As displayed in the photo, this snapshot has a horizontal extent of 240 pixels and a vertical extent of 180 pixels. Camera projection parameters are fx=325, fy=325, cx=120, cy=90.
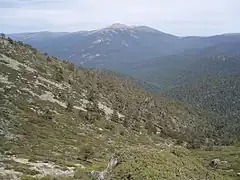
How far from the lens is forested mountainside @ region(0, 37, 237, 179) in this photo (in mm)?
25973

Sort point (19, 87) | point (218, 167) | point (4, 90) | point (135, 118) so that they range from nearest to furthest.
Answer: point (218, 167) → point (4, 90) → point (19, 87) → point (135, 118)

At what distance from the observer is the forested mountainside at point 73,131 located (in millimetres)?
25973

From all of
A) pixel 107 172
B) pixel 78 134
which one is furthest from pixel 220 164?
pixel 107 172

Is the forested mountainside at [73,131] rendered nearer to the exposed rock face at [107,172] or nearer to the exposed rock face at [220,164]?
the exposed rock face at [107,172]

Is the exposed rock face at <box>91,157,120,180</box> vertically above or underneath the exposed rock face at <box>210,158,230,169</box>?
above

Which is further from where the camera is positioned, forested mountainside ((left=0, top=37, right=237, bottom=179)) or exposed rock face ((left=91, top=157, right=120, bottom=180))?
forested mountainside ((left=0, top=37, right=237, bottom=179))

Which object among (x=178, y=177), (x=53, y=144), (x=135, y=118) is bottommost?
(x=135, y=118)

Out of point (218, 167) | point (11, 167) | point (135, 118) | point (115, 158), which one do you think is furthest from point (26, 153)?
point (135, 118)

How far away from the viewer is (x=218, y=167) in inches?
1724

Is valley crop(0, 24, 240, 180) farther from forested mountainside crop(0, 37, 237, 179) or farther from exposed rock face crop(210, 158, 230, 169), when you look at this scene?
exposed rock face crop(210, 158, 230, 169)

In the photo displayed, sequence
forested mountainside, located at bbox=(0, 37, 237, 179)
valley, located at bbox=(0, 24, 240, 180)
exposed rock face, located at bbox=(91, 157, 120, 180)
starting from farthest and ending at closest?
valley, located at bbox=(0, 24, 240, 180)
forested mountainside, located at bbox=(0, 37, 237, 179)
exposed rock face, located at bbox=(91, 157, 120, 180)

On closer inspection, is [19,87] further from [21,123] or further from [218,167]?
[218,167]

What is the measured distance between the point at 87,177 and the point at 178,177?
877cm

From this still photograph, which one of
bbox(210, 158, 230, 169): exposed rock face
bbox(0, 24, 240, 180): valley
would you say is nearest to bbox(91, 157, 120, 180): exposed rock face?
bbox(0, 24, 240, 180): valley
